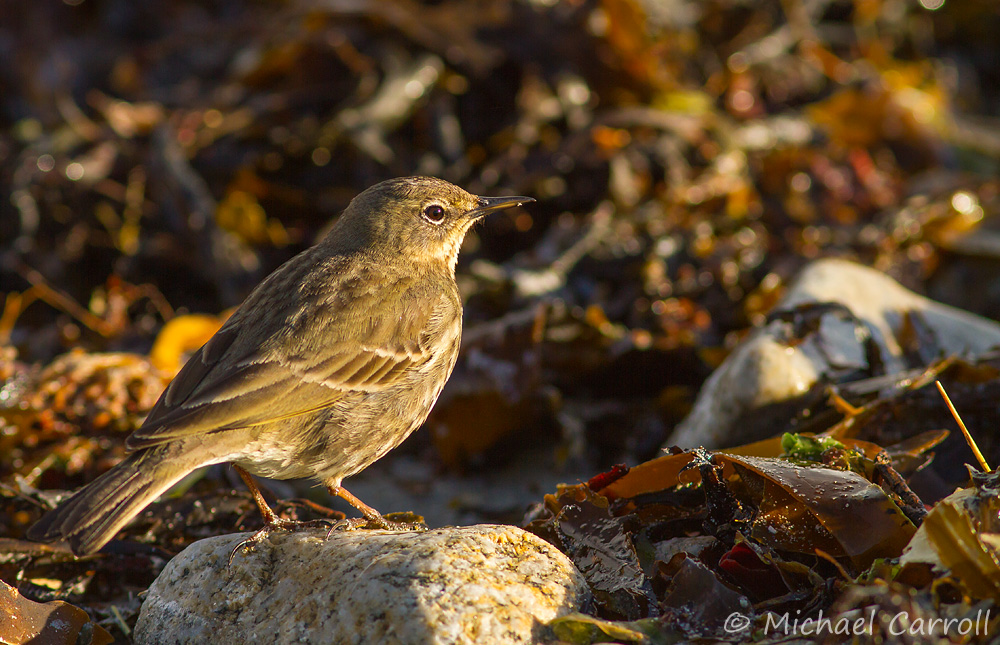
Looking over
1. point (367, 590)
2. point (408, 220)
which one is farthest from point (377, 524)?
point (408, 220)

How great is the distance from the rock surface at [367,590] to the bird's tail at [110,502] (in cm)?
27

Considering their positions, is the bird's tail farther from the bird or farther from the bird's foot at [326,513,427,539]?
the bird's foot at [326,513,427,539]

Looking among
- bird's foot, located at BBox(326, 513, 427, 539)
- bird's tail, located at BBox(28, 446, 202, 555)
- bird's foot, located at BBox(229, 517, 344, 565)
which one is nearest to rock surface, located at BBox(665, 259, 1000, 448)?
bird's foot, located at BBox(326, 513, 427, 539)

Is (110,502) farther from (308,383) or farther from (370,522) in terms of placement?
(370,522)

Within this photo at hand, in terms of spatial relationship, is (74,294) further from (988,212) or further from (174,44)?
(988,212)

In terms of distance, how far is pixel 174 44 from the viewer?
23.3 feet

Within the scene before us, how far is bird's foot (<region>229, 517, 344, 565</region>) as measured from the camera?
2904 millimetres

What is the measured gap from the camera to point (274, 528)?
3.12 meters

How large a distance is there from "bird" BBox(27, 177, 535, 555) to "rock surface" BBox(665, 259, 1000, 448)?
4.13 ft

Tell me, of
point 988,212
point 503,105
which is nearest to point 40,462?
point 503,105

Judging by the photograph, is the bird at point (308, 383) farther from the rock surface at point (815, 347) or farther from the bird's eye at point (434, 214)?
the rock surface at point (815, 347)

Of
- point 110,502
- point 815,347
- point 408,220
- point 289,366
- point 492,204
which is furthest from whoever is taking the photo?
point 492,204

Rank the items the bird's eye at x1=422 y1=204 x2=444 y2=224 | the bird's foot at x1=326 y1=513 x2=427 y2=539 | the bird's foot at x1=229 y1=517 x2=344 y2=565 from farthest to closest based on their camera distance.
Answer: the bird's eye at x1=422 y1=204 x2=444 y2=224
the bird's foot at x1=326 y1=513 x2=427 y2=539
the bird's foot at x1=229 y1=517 x2=344 y2=565

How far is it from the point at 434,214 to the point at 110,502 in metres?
2.07
